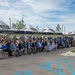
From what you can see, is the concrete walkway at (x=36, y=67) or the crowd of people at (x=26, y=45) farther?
the crowd of people at (x=26, y=45)

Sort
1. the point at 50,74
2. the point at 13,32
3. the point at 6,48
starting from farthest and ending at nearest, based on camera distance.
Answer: the point at 13,32 → the point at 6,48 → the point at 50,74

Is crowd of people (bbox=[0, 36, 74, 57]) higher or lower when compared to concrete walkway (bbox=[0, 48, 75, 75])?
higher

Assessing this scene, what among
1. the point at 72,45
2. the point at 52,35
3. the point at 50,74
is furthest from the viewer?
the point at 72,45

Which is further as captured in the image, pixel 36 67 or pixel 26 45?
pixel 26 45

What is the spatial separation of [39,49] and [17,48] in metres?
4.51

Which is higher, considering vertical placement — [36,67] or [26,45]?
[26,45]

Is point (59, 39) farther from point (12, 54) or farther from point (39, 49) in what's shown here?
point (12, 54)

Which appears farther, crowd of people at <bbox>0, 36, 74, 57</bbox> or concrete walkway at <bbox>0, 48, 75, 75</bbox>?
crowd of people at <bbox>0, 36, 74, 57</bbox>

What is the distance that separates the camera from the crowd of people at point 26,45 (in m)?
17.2

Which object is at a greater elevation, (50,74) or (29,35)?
(29,35)

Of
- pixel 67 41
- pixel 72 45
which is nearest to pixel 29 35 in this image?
pixel 67 41

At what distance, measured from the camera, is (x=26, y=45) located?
19.7 metres

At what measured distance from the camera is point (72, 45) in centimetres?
3134

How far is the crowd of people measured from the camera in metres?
17.2
